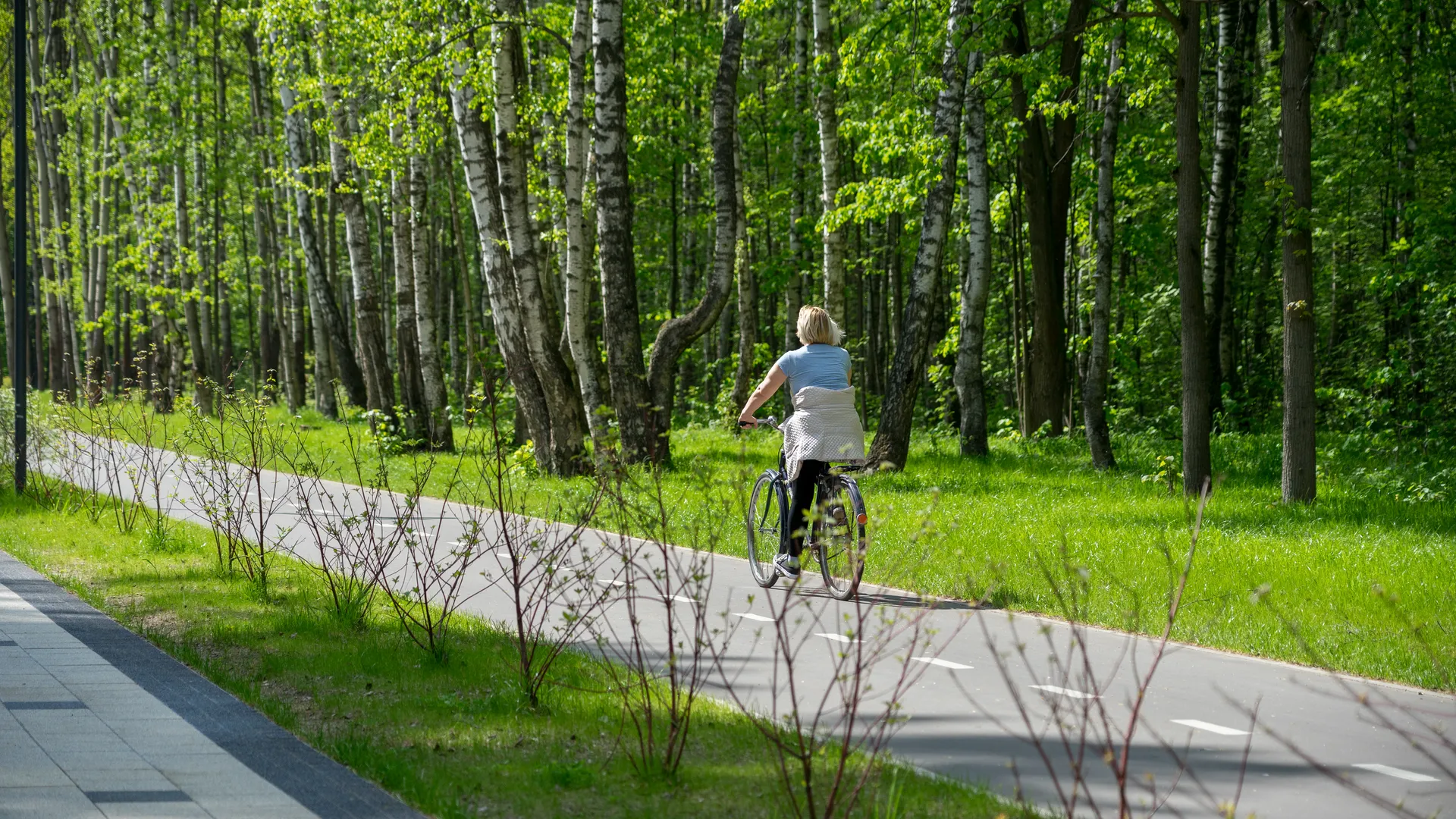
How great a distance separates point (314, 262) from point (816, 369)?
22.5m

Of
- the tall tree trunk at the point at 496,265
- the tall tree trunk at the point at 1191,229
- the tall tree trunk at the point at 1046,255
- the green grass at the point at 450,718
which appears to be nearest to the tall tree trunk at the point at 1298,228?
the tall tree trunk at the point at 1191,229

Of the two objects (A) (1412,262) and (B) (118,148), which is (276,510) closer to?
(A) (1412,262)

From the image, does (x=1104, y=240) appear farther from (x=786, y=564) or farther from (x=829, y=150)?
(x=786, y=564)

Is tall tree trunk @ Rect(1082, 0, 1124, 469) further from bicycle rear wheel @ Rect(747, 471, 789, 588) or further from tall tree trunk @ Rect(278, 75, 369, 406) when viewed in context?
tall tree trunk @ Rect(278, 75, 369, 406)

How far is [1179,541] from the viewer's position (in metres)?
11.0

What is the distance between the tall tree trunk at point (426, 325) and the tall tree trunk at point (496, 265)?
15.1 feet

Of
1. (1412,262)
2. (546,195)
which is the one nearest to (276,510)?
(546,195)

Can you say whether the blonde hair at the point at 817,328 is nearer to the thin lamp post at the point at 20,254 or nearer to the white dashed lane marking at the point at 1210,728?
the white dashed lane marking at the point at 1210,728

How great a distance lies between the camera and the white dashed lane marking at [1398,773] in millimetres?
5238

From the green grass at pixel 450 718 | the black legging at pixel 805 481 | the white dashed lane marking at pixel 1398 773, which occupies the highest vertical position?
the black legging at pixel 805 481

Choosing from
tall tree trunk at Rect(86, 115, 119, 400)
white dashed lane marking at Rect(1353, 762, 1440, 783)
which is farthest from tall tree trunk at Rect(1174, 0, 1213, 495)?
tall tree trunk at Rect(86, 115, 119, 400)

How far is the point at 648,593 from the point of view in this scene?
10.3 m

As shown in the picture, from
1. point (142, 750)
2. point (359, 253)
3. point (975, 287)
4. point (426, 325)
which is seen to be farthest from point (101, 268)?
point (142, 750)

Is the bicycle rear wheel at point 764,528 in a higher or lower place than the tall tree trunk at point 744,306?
lower
